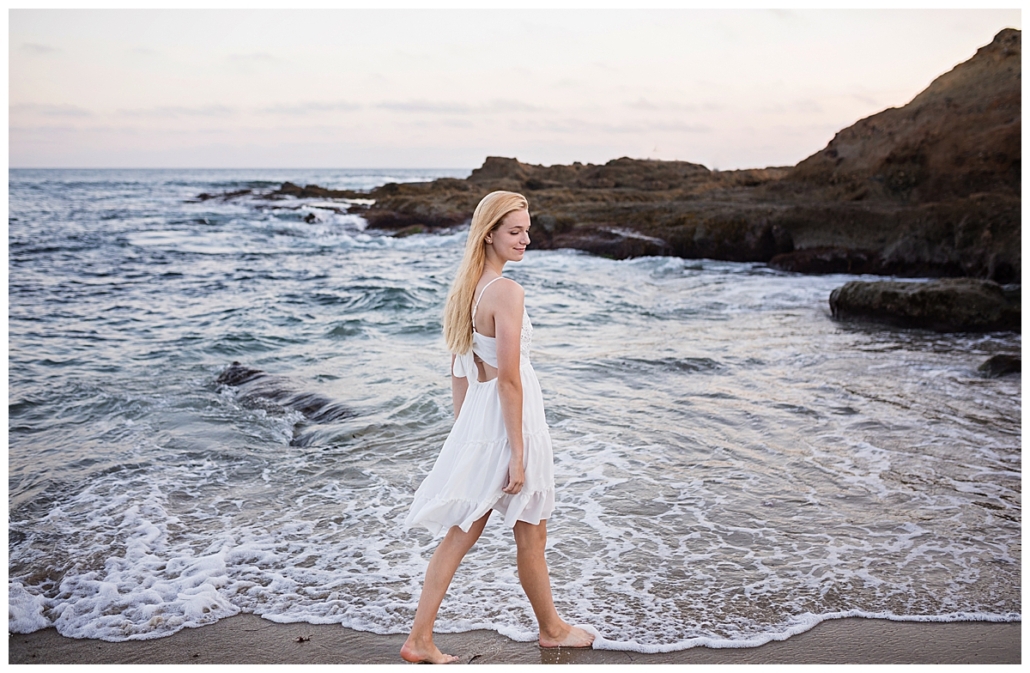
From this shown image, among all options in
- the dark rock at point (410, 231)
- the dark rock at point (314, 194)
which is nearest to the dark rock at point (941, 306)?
the dark rock at point (410, 231)

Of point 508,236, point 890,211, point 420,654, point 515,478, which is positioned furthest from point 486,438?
point 890,211

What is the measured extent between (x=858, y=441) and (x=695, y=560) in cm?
288

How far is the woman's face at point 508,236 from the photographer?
340 cm

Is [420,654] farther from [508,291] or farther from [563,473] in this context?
[563,473]

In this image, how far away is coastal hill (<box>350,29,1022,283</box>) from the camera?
53.5ft

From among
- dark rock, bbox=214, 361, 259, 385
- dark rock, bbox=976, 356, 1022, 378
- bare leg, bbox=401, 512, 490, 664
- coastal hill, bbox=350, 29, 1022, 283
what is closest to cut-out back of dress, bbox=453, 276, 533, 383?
bare leg, bbox=401, 512, 490, 664

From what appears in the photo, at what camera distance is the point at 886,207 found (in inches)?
747

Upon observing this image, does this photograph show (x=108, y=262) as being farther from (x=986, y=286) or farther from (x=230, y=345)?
(x=986, y=286)

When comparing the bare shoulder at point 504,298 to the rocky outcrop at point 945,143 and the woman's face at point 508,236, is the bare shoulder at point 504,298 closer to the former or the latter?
the woman's face at point 508,236

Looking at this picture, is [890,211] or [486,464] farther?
[890,211]

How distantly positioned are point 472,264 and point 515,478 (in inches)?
35.2

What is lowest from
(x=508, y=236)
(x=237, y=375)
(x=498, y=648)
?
(x=498, y=648)

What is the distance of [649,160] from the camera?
156ft

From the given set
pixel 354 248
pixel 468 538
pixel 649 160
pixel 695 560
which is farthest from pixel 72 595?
pixel 649 160
